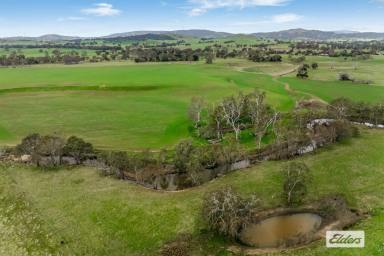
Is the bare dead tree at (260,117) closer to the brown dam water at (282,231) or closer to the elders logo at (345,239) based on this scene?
the brown dam water at (282,231)

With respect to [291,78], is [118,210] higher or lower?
lower

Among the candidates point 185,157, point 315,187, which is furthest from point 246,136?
point 315,187

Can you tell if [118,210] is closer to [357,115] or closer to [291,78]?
[357,115]

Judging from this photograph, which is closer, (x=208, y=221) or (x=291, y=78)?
(x=208, y=221)

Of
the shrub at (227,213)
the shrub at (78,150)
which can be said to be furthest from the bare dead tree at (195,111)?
the shrub at (227,213)

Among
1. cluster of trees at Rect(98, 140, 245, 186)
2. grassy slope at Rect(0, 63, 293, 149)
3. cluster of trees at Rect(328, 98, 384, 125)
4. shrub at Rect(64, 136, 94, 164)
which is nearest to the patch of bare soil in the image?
cluster of trees at Rect(98, 140, 245, 186)

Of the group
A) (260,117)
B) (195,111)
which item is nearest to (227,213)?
(260,117)
